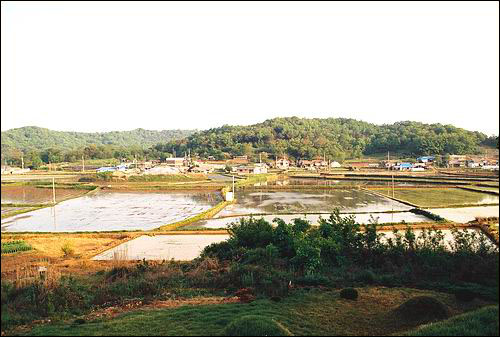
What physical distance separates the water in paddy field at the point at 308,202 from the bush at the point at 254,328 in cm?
2250

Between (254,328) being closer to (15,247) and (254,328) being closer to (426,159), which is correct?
(15,247)

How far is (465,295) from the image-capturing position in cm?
934

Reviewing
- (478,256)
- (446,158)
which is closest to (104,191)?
(478,256)

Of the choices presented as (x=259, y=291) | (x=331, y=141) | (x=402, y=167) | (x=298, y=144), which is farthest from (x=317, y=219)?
(x=331, y=141)

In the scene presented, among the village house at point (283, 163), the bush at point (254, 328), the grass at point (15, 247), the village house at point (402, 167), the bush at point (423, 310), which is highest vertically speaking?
the village house at point (283, 163)

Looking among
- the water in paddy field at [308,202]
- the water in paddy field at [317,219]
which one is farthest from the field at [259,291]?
the water in paddy field at [308,202]

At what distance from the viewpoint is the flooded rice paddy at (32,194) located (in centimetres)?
3752

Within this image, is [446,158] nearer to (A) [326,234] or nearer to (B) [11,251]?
(A) [326,234]

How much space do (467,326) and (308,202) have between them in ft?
91.6

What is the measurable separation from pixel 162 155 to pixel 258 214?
9018 cm

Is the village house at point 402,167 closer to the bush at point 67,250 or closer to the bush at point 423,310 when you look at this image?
the bush at point 67,250

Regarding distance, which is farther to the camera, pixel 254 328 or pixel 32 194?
pixel 32 194

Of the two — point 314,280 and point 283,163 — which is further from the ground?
point 283,163

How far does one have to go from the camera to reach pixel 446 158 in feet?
238
